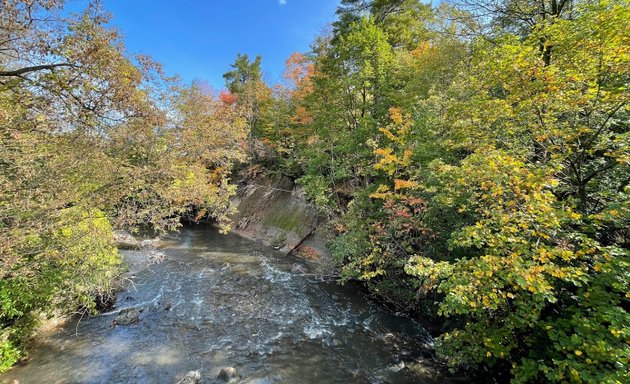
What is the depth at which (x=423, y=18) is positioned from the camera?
65.2ft

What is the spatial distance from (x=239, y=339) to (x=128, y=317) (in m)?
3.88

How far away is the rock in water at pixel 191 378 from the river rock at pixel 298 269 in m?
7.67

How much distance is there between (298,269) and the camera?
46.8 ft

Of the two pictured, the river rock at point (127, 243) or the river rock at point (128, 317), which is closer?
the river rock at point (128, 317)

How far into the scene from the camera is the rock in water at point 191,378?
6223 mm

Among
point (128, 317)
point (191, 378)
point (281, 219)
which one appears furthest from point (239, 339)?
point (281, 219)

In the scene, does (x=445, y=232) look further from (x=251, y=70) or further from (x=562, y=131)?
(x=251, y=70)

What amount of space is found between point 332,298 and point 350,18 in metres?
17.2

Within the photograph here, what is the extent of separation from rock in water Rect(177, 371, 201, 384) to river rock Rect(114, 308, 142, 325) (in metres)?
3.77

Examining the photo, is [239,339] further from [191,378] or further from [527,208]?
[527,208]

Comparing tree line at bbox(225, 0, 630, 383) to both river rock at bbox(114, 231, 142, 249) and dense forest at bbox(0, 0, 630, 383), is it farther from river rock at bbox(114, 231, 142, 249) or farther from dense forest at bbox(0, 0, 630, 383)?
river rock at bbox(114, 231, 142, 249)

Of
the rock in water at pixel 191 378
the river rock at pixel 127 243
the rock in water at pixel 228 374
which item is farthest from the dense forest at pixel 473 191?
the river rock at pixel 127 243

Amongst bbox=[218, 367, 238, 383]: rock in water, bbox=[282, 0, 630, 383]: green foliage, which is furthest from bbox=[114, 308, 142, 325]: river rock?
bbox=[282, 0, 630, 383]: green foliage

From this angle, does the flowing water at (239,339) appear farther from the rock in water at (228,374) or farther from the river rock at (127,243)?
the river rock at (127,243)
